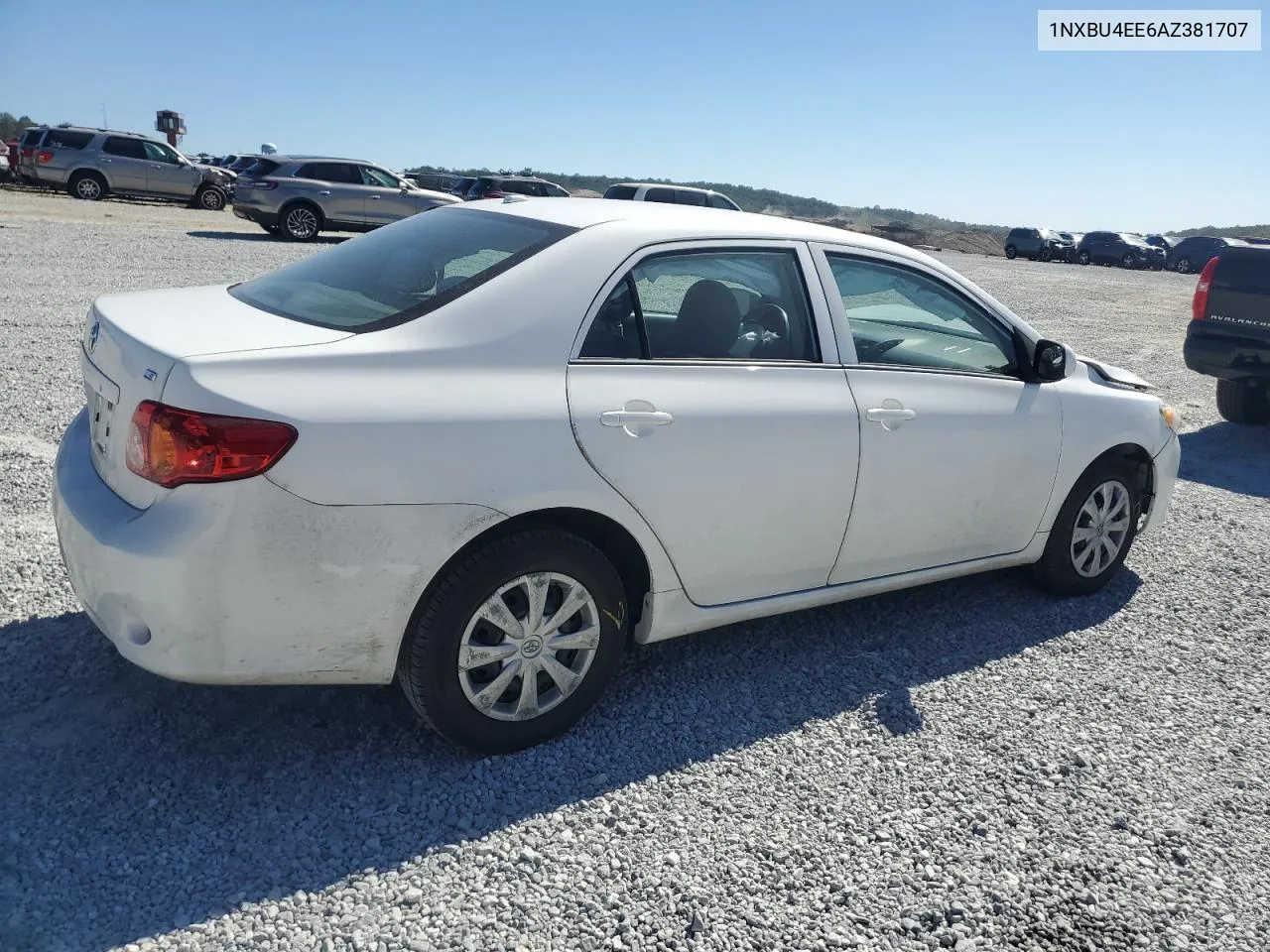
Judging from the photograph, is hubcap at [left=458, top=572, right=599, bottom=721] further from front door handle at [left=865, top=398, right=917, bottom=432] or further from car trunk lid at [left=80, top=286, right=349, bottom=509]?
front door handle at [left=865, top=398, right=917, bottom=432]

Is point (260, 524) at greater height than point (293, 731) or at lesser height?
greater

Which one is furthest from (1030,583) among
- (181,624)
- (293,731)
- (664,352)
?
(181,624)

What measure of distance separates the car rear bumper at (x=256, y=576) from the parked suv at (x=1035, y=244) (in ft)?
152

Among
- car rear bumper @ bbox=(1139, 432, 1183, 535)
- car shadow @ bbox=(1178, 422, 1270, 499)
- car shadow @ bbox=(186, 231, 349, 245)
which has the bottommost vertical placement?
car shadow @ bbox=(1178, 422, 1270, 499)

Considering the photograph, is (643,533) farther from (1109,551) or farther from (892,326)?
(1109,551)

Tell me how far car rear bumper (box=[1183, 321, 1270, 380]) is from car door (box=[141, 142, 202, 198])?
24.1m

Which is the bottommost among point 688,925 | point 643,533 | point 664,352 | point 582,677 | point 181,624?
point 688,925

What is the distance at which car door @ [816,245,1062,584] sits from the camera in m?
3.78

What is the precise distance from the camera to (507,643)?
3.04 meters

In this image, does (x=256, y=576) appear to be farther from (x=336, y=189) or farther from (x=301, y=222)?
(x=336, y=189)

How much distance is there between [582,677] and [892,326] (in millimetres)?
1934

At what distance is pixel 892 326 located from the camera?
4.12m

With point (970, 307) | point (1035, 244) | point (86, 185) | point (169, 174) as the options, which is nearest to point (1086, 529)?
point (970, 307)

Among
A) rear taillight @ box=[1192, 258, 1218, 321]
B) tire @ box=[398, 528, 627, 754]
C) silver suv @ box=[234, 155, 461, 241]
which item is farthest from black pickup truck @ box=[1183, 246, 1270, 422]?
silver suv @ box=[234, 155, 461, 241]
